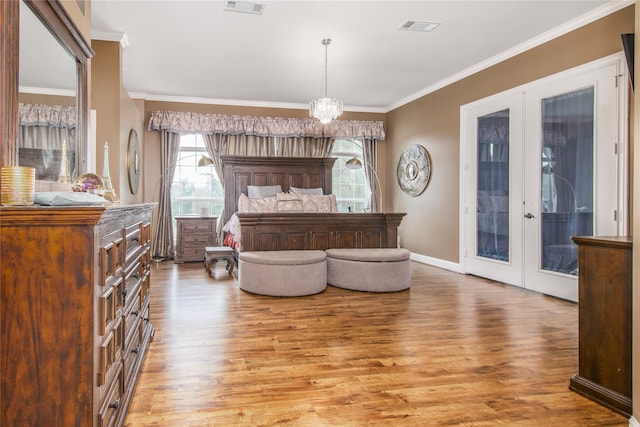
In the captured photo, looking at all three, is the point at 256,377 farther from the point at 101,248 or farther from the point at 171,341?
the point at 101,248

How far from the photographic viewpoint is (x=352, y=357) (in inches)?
108

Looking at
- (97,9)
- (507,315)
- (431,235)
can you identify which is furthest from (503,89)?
(97,9)

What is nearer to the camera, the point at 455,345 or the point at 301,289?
the point at 455,345

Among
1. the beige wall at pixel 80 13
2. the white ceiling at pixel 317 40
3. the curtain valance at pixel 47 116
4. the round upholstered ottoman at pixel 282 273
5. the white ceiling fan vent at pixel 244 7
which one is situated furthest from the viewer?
the round upholstered ottoman at pixel 282 273

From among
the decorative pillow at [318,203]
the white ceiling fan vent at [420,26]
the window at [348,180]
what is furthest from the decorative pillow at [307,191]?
the white ceiling fan vent at [420,26]

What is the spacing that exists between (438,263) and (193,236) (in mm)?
3985

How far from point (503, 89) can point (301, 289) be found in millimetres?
3512

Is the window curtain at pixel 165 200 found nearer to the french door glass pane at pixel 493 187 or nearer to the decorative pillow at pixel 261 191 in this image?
the decorative pillow at pixel 261 191

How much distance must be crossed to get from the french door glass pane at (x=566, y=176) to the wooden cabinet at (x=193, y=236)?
4962 mm

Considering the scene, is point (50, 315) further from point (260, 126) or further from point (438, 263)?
point (260, 126)

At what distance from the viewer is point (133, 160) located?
19.7ft

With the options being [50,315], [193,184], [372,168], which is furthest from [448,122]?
[50,315]

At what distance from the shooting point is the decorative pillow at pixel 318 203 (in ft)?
22.0

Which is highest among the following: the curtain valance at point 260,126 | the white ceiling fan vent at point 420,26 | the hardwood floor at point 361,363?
the white ceiling fan vent at point 420,26
